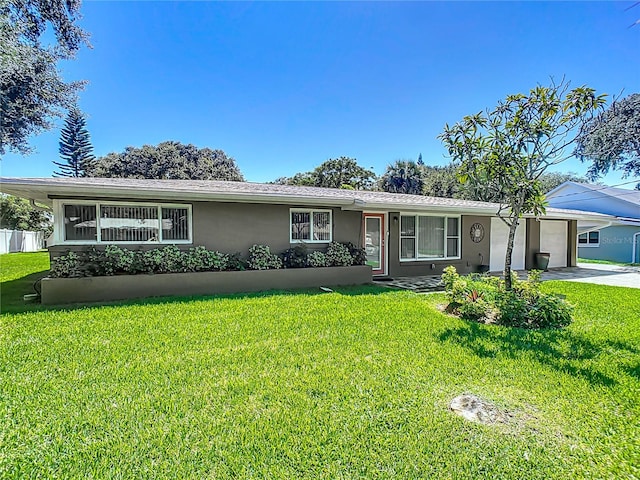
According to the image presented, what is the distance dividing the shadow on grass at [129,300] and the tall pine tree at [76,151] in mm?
30647

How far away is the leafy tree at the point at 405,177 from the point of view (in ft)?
95.9

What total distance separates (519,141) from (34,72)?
1607 centimetres

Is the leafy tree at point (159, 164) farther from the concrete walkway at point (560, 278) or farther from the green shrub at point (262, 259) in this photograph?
the concrete walkway at point (560, 278)

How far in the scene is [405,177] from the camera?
96.1 feet

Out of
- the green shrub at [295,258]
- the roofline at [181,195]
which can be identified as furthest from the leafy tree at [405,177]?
the green shrub at [295,258]

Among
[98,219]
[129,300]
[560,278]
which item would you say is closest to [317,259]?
[129,300]

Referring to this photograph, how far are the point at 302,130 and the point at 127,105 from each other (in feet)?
35.7

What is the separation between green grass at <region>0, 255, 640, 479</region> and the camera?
2.32 meters

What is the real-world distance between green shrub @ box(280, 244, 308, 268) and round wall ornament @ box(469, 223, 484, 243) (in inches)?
271

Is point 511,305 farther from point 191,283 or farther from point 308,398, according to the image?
point 191,283

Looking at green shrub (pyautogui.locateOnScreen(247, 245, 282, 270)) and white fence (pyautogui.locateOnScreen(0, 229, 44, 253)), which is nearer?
green shrub (pyautogui.locateOnScreen(247, 245, 282, 270))

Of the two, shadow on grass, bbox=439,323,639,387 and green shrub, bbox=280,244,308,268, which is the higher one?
green shrub, bbox=280,244,308,268

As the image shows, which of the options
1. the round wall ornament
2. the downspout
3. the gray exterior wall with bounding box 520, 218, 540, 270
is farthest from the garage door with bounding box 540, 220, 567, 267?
the downspout

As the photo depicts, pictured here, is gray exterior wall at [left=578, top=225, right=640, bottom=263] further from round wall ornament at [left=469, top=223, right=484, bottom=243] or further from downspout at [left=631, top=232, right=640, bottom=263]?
round wall ornament at [left=469, top=223, right=484, bottom=243]
